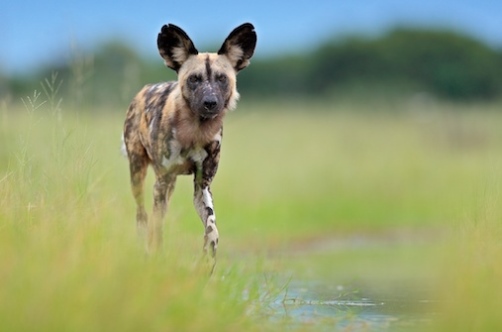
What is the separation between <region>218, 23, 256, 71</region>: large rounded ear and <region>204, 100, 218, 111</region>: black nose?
1.79 feet

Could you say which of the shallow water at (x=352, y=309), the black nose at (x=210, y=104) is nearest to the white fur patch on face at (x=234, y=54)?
the black nose at (x=210, y=104)

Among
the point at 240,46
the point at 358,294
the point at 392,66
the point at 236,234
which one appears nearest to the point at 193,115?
the point at 240,46

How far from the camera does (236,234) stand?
12133mm

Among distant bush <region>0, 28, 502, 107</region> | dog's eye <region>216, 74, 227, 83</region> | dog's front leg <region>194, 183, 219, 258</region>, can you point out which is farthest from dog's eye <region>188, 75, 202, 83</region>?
distant bush <region>0, 28, 502, 107</region>

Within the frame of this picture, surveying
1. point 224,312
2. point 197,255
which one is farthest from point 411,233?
point 224,312

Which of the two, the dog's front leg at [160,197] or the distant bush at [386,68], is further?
the distant bush at [386,68]

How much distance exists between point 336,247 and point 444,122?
13.1 metres

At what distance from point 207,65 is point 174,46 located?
0.32 meters

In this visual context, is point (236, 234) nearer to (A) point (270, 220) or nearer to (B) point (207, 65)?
(A) point (270, 220)

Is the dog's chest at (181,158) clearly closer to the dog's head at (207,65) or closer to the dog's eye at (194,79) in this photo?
the dog's head at (207,65)

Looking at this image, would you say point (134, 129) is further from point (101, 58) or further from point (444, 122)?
point (101, 58)

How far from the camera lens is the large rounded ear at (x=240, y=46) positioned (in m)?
7.26

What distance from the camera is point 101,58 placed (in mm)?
31688

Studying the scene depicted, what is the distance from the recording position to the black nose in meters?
6.85
